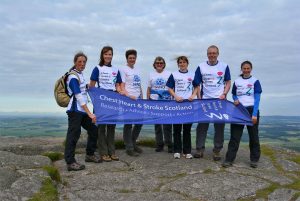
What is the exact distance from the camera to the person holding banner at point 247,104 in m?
10.6

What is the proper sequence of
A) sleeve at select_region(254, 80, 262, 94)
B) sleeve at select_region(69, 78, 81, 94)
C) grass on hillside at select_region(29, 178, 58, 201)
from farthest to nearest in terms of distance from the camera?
sleeve at select_region(254, 80, 262, 94) < sleeve at select_region(69, 78, 81, 94) < grass on hillside at select_region(29, 178, 58, 201)

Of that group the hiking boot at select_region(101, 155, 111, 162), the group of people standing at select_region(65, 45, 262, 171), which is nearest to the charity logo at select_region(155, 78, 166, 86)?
the group of people standing at select_region(65, 45, 262, 171)

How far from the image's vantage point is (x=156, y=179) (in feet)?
29.5

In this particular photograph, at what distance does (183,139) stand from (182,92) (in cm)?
151

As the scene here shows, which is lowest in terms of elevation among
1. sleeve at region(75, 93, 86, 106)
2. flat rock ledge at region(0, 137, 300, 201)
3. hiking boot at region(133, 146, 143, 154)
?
flat rock ledge at region(0, 137, 300, 201)

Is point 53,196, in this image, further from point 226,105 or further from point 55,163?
point 226,105

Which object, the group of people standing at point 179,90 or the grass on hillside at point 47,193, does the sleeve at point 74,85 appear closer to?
the group of people standing at point 179,90

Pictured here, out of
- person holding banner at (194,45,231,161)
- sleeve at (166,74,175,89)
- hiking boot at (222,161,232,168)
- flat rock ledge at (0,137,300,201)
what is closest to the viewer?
flat rock ledge at (0,137,300,201)

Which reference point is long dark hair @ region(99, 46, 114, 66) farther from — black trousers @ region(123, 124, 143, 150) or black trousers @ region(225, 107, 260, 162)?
black trousers @ region(225, 107, 260, 162)

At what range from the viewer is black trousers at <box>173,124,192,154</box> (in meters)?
11.2

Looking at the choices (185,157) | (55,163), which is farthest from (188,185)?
(55,163)

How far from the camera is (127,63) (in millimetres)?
11336

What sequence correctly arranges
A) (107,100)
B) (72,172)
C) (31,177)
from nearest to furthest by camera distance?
(31,177) < (72,172) < (107,100)

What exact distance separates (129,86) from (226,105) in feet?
10.3
